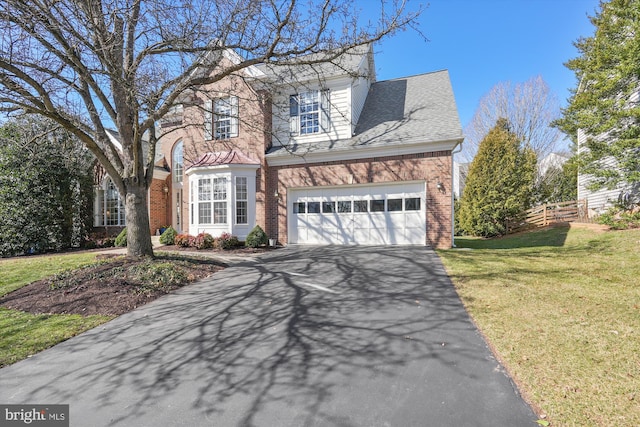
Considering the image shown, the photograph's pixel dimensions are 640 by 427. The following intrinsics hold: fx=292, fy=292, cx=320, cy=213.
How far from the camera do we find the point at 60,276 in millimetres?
7254

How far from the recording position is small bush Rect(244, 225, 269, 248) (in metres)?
11.7

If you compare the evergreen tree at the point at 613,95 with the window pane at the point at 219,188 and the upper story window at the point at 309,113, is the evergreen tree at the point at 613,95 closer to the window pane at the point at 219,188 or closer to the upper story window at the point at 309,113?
the upper story window at the point at 309,113

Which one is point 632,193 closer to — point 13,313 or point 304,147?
point 304,147

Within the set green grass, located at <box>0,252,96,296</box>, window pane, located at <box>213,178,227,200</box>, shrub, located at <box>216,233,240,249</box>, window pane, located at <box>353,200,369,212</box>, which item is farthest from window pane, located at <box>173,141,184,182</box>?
window pane, located at <box>353,200,369,212</box>

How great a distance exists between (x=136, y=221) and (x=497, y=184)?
15.2 metres

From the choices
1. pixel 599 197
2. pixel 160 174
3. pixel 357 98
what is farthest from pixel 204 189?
pixel 599 197

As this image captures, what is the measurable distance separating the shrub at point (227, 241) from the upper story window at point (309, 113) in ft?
17.5

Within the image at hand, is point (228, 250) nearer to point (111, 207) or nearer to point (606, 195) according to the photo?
point (111, 207)

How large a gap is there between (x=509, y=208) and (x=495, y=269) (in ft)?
28.6

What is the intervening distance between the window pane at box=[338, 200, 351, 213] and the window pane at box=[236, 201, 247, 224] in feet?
13.5

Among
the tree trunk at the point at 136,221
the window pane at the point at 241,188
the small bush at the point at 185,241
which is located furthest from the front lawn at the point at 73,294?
the window pane at the point at 241,188

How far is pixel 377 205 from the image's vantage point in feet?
38.1

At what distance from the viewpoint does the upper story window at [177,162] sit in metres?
18.2

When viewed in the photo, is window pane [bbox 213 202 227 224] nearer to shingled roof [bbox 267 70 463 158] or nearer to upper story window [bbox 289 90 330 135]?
shingled roof [bbox 267 70 463 158]
